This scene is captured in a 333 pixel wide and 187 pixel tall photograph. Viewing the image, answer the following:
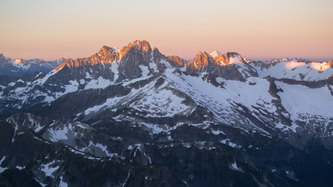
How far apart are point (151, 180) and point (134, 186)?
7.45 m

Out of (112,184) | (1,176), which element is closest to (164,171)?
(112,184)

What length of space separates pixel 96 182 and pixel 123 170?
12.7 meters

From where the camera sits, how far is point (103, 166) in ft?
655

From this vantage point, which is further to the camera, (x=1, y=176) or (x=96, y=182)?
(x=96, y=182)

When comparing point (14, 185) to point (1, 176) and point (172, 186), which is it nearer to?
point (1, 176)

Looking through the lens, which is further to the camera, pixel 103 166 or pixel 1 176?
pixel 103 166

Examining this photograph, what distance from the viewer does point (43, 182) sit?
197 metres

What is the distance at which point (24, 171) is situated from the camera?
198m

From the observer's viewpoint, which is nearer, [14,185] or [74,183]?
[14,185]

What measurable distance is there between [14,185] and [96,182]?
111ft

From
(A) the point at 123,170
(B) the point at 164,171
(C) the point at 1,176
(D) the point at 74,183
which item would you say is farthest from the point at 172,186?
(C) the point at 1,176

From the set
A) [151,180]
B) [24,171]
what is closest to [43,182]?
[24,171]

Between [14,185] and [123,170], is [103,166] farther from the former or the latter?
[14,185]

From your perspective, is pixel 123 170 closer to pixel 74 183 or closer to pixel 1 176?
pixel 74 183
